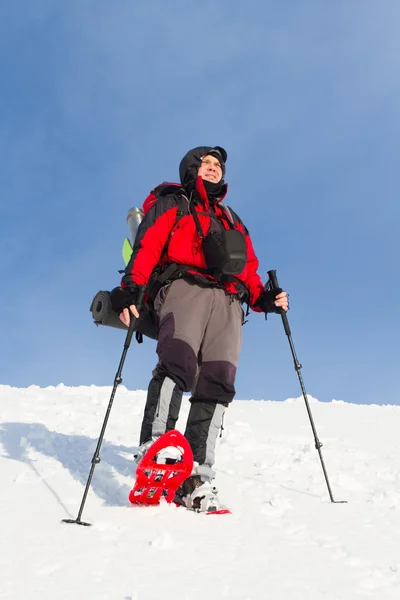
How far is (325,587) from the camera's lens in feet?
8.55

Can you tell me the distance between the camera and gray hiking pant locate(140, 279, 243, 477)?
13.9 feet

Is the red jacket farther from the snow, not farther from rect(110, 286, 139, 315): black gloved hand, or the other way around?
the snow

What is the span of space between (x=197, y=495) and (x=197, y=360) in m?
1.13

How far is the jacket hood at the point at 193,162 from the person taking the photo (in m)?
5.17

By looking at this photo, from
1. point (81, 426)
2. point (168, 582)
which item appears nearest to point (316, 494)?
point (168, 582)

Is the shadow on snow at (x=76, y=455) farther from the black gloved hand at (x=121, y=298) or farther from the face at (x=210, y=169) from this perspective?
the face at (x=210, y=169)

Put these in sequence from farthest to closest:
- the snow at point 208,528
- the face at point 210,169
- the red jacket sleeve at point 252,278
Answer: the red jacket sleeve at point 252,278
the face at point 210,169
the snow at point 208,528

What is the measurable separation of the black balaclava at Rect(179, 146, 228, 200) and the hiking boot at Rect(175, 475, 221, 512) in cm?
271

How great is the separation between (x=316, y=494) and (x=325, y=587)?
247cm

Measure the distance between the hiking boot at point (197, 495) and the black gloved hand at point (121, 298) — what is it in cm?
153

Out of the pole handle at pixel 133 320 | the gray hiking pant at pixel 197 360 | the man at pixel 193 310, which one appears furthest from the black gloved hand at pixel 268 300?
the pole handle at pixel 133 320

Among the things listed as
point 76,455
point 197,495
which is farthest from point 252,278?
point 76,455

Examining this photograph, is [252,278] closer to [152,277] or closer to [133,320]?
[152,277]

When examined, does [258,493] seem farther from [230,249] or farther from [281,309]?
A: [230,249]
